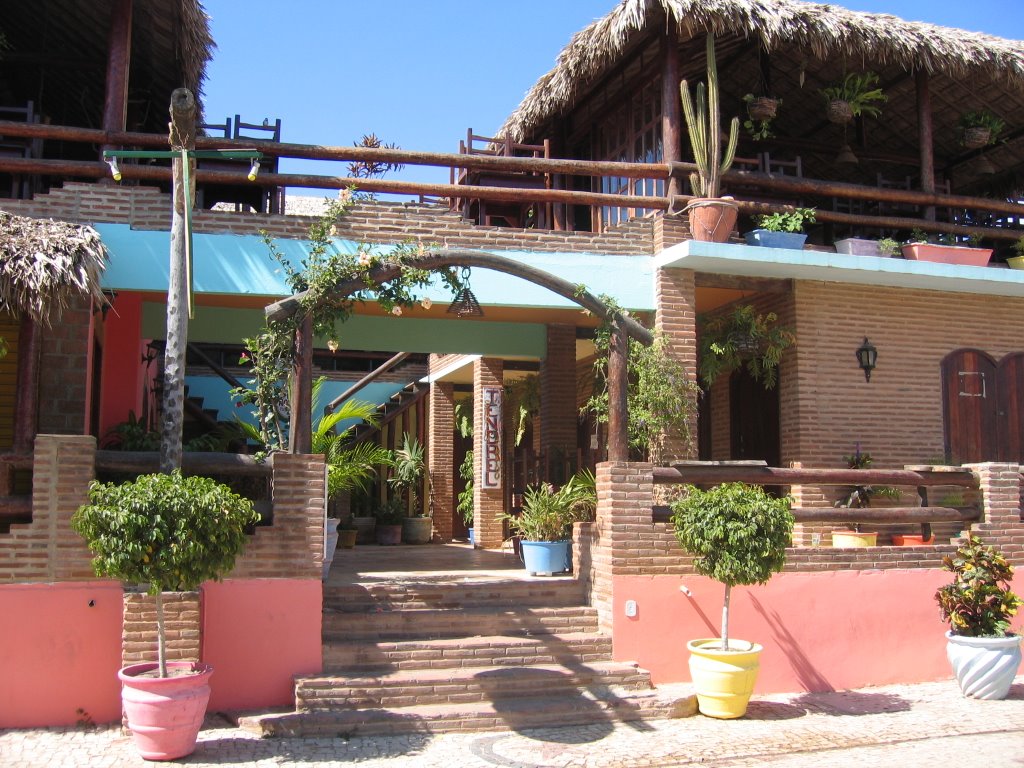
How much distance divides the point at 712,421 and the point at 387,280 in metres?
6.29

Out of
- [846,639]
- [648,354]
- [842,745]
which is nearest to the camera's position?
[842,745]

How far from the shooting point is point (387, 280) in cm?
841

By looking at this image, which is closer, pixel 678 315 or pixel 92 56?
pixel 678 315

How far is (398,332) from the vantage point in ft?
40.1

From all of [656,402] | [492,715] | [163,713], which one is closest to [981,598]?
[656,402]

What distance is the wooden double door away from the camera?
1158 cm

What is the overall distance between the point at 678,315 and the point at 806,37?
3348mm

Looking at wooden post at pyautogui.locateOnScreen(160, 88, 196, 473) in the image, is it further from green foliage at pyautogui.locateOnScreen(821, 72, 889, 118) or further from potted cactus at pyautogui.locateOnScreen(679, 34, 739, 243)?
green foliage at pyautogui.locateOnScreen(821, 72, 889, 118)

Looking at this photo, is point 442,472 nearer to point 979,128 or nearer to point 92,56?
point 92,56

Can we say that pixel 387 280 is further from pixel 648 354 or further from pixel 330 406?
pixel 330 406

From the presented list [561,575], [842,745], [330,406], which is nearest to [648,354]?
[561,575]

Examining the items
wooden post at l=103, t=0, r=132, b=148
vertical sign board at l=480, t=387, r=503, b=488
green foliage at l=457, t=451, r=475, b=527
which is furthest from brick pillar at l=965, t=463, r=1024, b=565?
wooden post at l=103, t=0, r=132, b=148

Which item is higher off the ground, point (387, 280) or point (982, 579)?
point (387, 280)

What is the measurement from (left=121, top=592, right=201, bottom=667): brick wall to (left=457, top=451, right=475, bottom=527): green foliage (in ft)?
25.6
